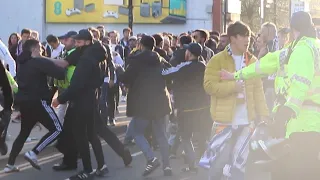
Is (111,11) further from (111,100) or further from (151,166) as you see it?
(151,166)

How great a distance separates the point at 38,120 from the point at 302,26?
204 inches

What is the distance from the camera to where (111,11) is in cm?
5084

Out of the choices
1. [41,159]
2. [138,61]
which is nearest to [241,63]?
[138,61]

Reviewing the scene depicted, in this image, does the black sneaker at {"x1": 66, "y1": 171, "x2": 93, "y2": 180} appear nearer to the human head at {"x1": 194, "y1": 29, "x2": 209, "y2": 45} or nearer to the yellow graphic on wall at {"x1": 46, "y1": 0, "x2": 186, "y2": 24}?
the human head at {"x1": 194, "y1": 29, "x2": 209, "y2": 45}

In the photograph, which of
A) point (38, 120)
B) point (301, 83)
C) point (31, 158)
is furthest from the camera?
point (38, 120)

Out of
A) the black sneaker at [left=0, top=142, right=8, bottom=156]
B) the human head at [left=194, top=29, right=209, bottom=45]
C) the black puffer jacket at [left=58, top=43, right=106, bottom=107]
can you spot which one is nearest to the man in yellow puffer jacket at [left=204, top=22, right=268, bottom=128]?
the black puffer jacket at [left=58, top=43, right=106, bottom=107]

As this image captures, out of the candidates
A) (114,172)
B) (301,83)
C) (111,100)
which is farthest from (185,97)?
(111,100)

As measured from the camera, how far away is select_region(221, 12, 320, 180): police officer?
191 inches

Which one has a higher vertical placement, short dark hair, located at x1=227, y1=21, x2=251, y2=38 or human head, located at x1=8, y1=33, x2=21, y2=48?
short dark hair, located at x1=227, y1=21, x2=251, y2=38

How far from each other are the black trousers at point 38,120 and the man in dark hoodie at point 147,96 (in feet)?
3.47

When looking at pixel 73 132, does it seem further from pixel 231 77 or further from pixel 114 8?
pixel 114 8

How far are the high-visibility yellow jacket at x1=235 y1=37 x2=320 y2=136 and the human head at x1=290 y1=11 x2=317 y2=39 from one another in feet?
0.22

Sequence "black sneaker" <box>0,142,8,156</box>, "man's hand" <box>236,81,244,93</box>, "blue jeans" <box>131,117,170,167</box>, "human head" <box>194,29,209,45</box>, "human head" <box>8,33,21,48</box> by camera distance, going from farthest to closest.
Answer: "human head" <box>8,33,21,48</box>, "human head" <box>194,29,209,45</box>, "black sneaker" <box>0,142,8,156</box>, "blue jeans" <box>131,117,170,167</box>, "man's hand" <box>236,81,244,93</box>

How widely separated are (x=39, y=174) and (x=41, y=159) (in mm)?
1258
